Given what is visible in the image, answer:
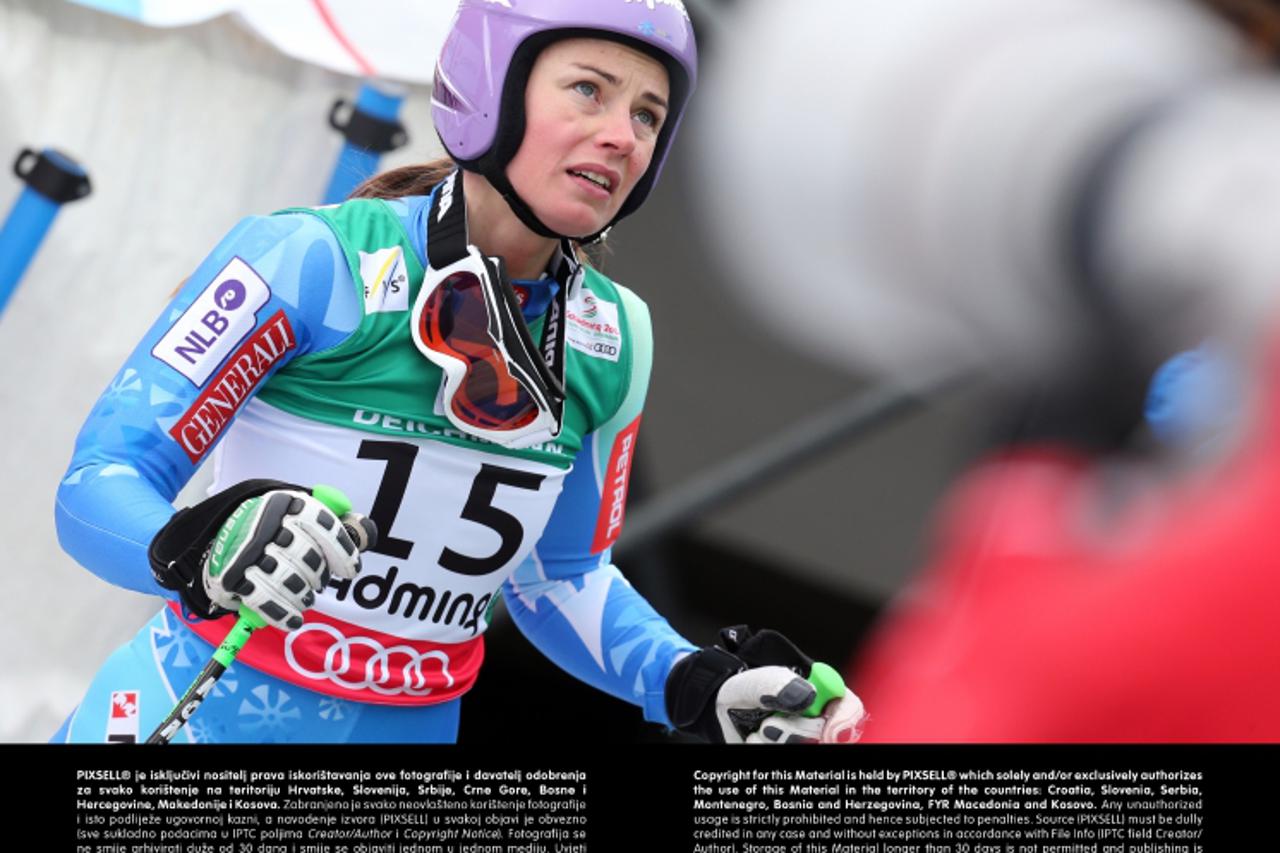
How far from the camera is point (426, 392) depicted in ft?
6.13

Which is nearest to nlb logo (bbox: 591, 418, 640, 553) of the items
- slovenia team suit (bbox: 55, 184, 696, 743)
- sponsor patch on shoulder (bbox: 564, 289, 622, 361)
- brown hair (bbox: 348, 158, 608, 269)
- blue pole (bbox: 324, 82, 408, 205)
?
slovenia team suit (bbox: 55, 184, 696, 743)

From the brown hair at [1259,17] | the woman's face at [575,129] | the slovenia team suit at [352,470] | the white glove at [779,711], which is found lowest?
the white glove at [779,711]

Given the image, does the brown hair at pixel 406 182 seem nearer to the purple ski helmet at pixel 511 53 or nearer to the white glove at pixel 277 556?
the purple ski helmet at pixel 511 53

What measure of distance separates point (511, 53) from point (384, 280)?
0.99 ft

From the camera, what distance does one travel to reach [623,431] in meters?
2.08

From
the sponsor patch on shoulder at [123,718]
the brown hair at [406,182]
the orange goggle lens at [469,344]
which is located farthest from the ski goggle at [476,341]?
the sponsor patch on shoulder at [123,718]

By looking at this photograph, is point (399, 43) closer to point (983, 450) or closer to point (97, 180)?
point (97, 180)

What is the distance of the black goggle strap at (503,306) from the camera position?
72.2 inches

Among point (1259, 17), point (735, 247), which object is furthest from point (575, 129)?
point (1259, 17)

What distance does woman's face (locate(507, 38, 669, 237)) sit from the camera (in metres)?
1.86

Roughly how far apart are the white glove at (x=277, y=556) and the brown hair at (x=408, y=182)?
0.55 meters

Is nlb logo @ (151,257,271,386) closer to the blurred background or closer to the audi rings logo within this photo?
the audi rings logo

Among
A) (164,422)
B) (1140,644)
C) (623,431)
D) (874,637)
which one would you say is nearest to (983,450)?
(1140,644)

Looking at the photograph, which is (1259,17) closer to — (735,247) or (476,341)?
(476,341)
